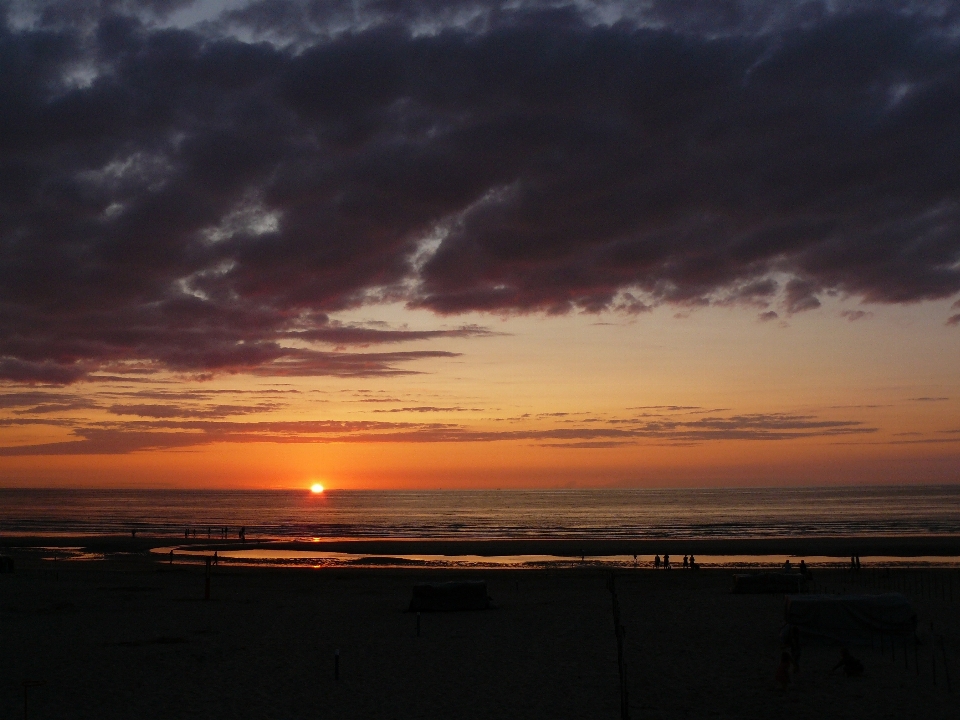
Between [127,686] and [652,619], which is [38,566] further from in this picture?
[652,619]

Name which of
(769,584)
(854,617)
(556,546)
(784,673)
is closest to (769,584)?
(769,584)

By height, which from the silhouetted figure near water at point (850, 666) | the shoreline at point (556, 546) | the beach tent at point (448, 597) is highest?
the beach tent at point (448, 597)

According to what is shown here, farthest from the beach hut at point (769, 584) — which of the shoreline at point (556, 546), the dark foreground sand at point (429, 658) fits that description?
the shoreline at point (556, 546)

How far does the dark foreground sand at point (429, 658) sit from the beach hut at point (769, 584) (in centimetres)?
119

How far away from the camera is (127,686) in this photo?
2441 centimetres

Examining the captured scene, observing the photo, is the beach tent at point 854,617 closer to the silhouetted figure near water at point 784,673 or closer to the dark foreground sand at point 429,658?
the dark foreground sand at point 429,658

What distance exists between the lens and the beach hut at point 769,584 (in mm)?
41781

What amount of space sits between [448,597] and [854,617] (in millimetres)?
17666

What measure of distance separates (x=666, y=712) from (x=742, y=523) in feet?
382

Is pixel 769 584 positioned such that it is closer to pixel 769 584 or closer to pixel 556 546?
pixel 769 584

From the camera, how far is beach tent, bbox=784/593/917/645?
92.7 feet

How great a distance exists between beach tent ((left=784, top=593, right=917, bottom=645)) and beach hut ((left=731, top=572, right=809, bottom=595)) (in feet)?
42.9

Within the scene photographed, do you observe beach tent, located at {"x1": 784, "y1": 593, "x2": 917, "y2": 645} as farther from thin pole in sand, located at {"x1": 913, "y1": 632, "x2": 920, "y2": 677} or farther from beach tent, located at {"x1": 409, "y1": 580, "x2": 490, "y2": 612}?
beach tent, located at {"x1": 409, "y1": 580, "x2": 490, "y2": 612}

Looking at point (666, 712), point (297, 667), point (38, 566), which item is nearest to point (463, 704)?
point (666, 712)
